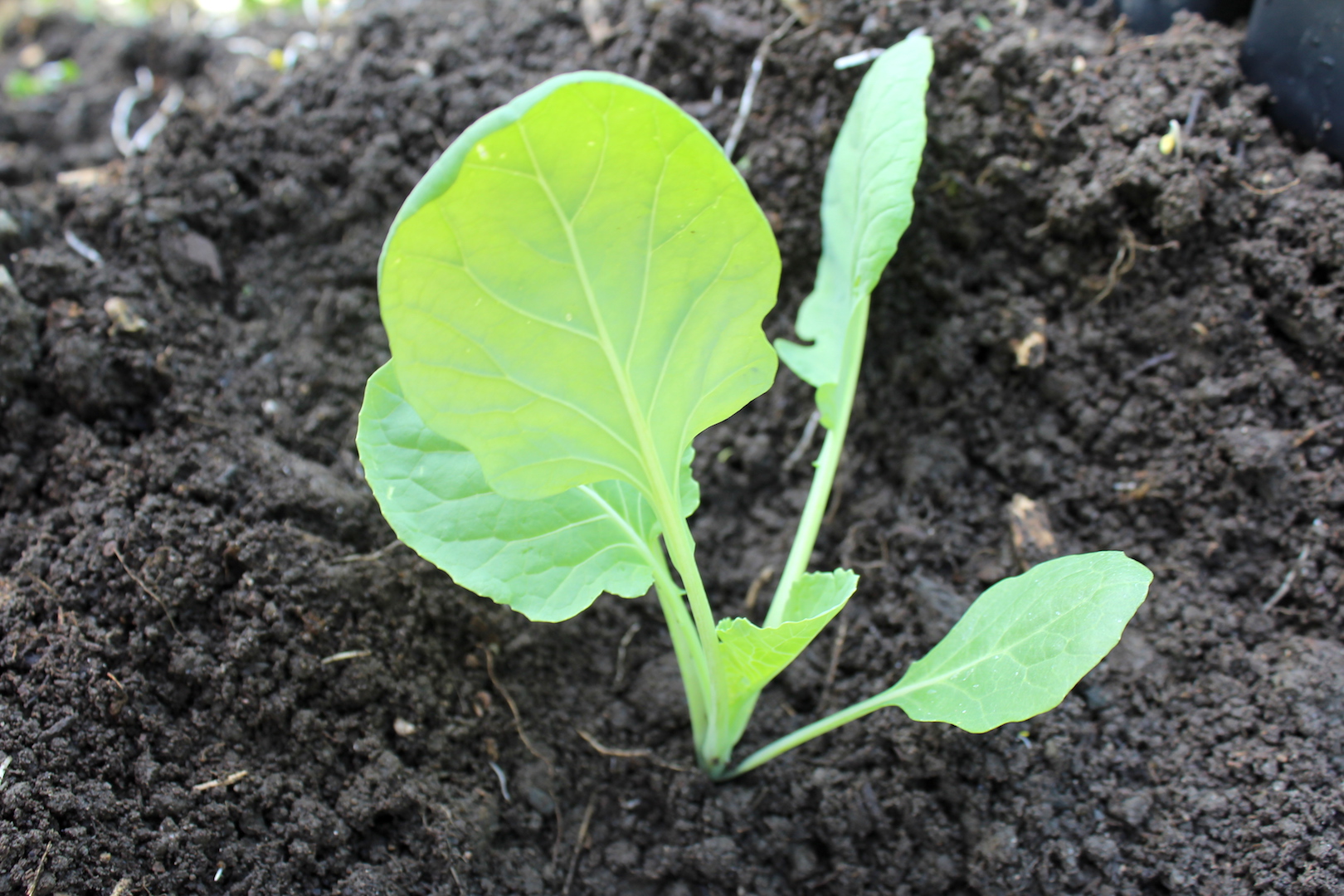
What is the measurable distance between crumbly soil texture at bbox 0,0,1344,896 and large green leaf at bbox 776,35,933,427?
0.19m

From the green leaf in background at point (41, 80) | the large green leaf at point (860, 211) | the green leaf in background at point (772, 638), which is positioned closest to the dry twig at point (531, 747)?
the green leaf in background at point (772, 638)

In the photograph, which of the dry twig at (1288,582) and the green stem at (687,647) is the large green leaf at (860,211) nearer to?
the green stem at (687,647)

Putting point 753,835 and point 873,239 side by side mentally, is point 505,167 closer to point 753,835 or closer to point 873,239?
point 873,239

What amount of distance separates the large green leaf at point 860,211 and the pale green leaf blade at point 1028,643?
37cm

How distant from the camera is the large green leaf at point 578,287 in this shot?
737 millimetres

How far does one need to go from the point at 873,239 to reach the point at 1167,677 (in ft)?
2.59

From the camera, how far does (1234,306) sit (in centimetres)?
142

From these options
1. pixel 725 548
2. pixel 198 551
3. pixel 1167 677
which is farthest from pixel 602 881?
pixel 1167 677

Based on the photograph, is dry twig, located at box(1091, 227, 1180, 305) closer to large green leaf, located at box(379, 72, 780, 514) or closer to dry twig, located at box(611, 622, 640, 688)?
large green leaf, located at box(379, 72, 780, 514)

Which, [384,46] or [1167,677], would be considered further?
[384,46]

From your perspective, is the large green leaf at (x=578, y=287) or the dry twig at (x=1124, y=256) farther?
the dry twig at (x=1124, y=256)

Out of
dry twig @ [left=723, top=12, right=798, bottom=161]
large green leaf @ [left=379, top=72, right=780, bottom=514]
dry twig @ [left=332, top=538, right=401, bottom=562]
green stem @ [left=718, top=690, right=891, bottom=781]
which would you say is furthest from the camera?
dry twig @ [left=723, top=12, right=798, bottom=161]

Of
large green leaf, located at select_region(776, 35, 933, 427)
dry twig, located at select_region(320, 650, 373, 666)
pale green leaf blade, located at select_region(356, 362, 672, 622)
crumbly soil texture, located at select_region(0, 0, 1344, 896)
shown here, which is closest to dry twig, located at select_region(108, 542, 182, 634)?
crumbly soil texture, located at select_region(0, 0, 1344, 896)

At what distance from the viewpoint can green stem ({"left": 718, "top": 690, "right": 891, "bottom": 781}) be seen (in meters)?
1.16
